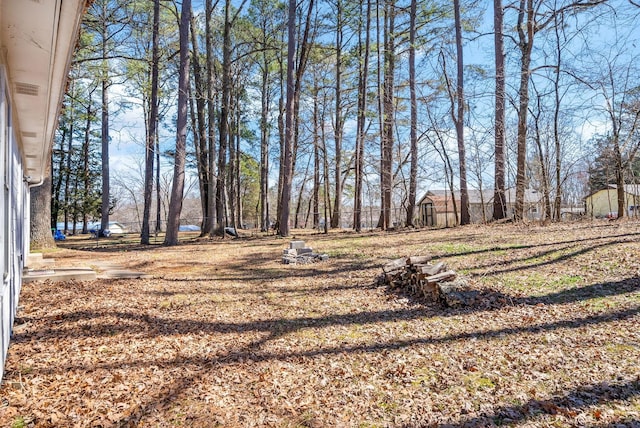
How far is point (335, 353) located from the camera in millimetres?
3389

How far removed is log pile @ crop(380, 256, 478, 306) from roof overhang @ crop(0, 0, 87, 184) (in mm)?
4536

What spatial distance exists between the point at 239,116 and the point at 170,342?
1882 cm

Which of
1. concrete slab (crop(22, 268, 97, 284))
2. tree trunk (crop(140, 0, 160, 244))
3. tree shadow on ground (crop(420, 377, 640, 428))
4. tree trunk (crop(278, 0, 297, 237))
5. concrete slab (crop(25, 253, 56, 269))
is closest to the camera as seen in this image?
tree shadow on ground (crop(420, 377, 640, 428))

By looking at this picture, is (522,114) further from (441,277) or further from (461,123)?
(441,277)

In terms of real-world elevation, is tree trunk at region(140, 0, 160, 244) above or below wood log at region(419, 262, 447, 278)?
above

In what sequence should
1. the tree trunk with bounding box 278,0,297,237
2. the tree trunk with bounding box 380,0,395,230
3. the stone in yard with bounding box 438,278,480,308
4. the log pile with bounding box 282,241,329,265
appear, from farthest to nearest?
1. the tree trunk with bounding box 380,0,395,230
2. the tree trunk with bounding box 278,0,297,237
3. the log pile with bounding box 282,241,329,265
4. the stone in yard with bounding box 438,278,480,308

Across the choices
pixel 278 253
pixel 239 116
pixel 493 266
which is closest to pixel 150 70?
Answer: pixel 239 116

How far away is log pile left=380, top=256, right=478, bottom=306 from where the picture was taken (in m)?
4.55

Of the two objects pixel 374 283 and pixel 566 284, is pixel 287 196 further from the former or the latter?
pixel 566 284

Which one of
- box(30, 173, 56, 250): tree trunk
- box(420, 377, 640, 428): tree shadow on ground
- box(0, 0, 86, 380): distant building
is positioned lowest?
box(420, 377, 640, 428): tree shadow on ground

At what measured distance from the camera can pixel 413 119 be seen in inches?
541

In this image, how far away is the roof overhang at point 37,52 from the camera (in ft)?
6.54

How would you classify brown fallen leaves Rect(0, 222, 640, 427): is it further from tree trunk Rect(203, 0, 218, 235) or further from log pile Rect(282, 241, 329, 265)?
tree trunk Rect(203, 0, 218, 235)

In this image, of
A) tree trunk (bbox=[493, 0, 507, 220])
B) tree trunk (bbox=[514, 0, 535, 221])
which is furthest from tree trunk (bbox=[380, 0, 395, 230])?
tree trunk (bbox=[514, 0, 535, 221])
